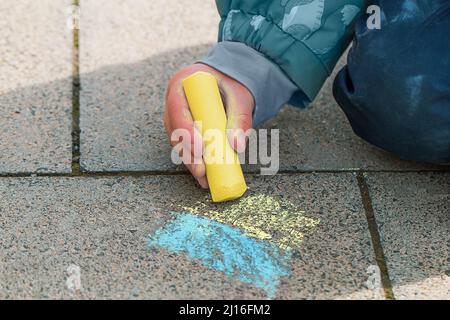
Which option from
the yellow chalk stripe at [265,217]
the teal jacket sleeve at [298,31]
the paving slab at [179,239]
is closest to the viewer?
the paving slab at [179,239]

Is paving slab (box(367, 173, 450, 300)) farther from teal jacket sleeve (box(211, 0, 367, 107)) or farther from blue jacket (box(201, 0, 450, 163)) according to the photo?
teal jacket sleeve (box(211, 0, 367, 107))

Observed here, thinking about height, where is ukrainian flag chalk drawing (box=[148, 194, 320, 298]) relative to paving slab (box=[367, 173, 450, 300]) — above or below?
below

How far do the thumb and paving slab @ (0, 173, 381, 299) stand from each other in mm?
103

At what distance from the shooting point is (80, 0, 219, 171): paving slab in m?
1.62

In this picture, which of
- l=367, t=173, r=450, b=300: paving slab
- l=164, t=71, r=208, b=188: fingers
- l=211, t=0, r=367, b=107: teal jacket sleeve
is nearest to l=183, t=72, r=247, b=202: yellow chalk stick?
l=164, t=71, r=208, b=188: fingers

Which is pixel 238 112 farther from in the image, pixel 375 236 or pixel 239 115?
pixel 375 236

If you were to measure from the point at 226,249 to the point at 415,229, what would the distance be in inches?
12.9

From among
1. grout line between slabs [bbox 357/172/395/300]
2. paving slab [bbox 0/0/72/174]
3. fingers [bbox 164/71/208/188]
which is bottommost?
paving slab [bbox 0/0/72/174]

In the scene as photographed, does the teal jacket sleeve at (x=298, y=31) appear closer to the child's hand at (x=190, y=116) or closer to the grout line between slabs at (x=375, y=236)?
the child's hand at (x=190, y=116)

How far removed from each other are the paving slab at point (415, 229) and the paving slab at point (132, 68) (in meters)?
0.40

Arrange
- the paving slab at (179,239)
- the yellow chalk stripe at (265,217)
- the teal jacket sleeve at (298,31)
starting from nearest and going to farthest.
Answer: the paving slab at (179,239) < the yellow chalk stripe at (265,217) < the teal jacket sleeve at (298,31)

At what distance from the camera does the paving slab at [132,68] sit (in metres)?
1.62

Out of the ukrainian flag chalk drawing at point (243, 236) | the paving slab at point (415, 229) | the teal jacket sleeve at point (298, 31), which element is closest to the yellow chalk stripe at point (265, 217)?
the ukrainian flag chalk drawing at point (243, 236)

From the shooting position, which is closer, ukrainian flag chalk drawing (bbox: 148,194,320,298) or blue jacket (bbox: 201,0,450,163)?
ukrainian flag chalk drawing (bbox: 148,194,320,298)
